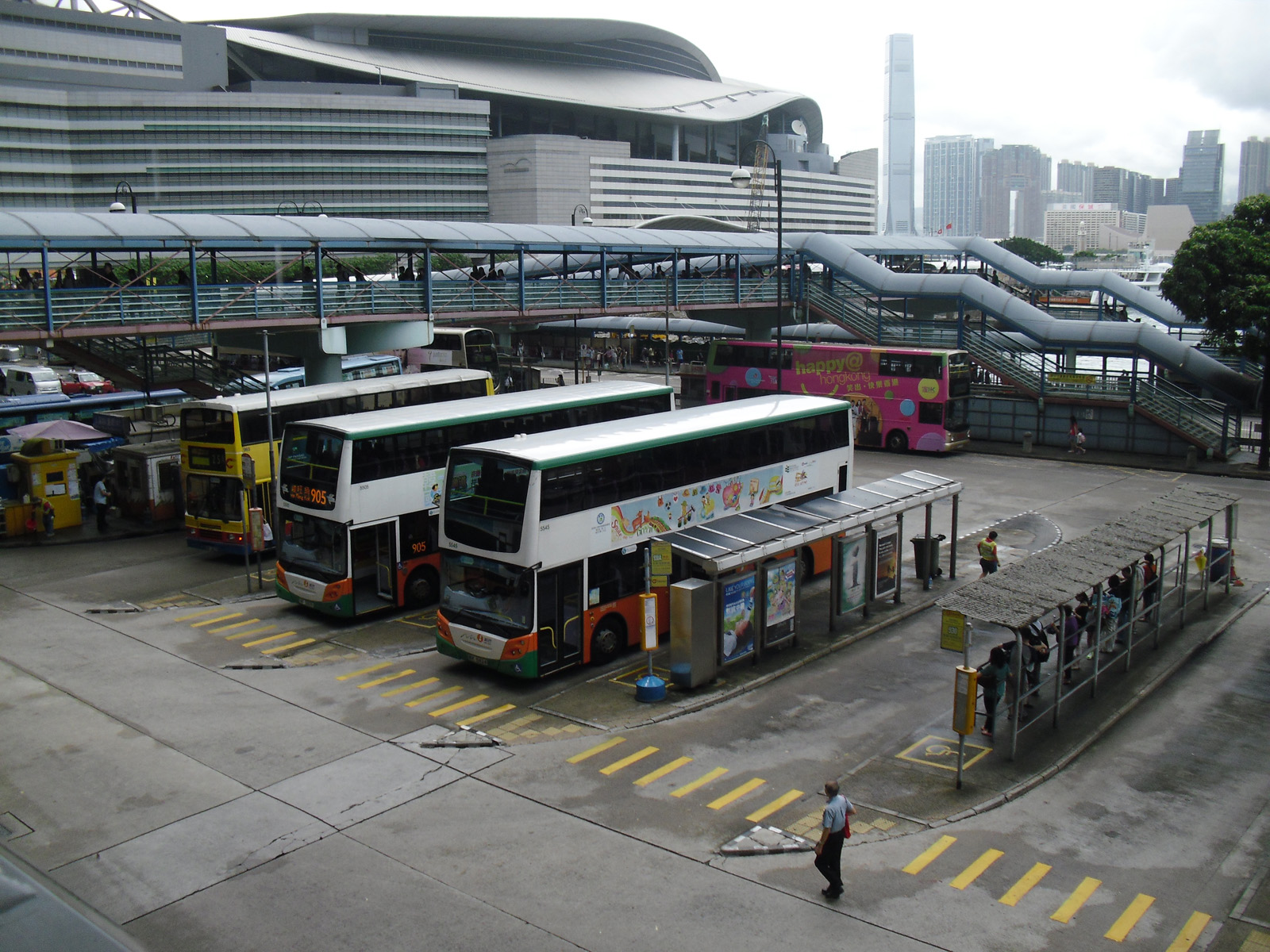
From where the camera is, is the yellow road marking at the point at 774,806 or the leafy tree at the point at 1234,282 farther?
the leafy tree at the point at 1234,282

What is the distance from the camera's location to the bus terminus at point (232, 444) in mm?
24953

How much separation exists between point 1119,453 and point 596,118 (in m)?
155

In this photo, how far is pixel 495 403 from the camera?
23.5 m

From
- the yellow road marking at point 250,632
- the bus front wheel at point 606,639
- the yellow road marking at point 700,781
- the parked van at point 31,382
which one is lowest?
the yellow road marking at point 250,632

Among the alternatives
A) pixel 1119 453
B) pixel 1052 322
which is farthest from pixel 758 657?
pixel 1052 322

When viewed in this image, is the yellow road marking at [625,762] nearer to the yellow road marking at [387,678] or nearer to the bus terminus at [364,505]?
the yellow road marking at [387,678]

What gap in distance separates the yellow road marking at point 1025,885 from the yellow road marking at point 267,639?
14.1m

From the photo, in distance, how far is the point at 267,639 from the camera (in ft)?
66.1

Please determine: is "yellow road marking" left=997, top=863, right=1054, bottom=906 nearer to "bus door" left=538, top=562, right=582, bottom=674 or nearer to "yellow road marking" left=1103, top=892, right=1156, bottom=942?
"yellow road marking" left=1103, top=892, right=1156, bottom=942

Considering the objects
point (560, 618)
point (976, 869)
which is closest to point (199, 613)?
point (560, 618)

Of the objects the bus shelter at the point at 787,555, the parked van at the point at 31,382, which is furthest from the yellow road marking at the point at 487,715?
the parked van at the point at 31,382

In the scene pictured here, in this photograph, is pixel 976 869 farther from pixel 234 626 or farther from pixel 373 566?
pixel 234 626

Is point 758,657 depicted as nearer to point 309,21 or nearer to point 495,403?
point 495,403

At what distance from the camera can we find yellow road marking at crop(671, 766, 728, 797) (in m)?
13.6
